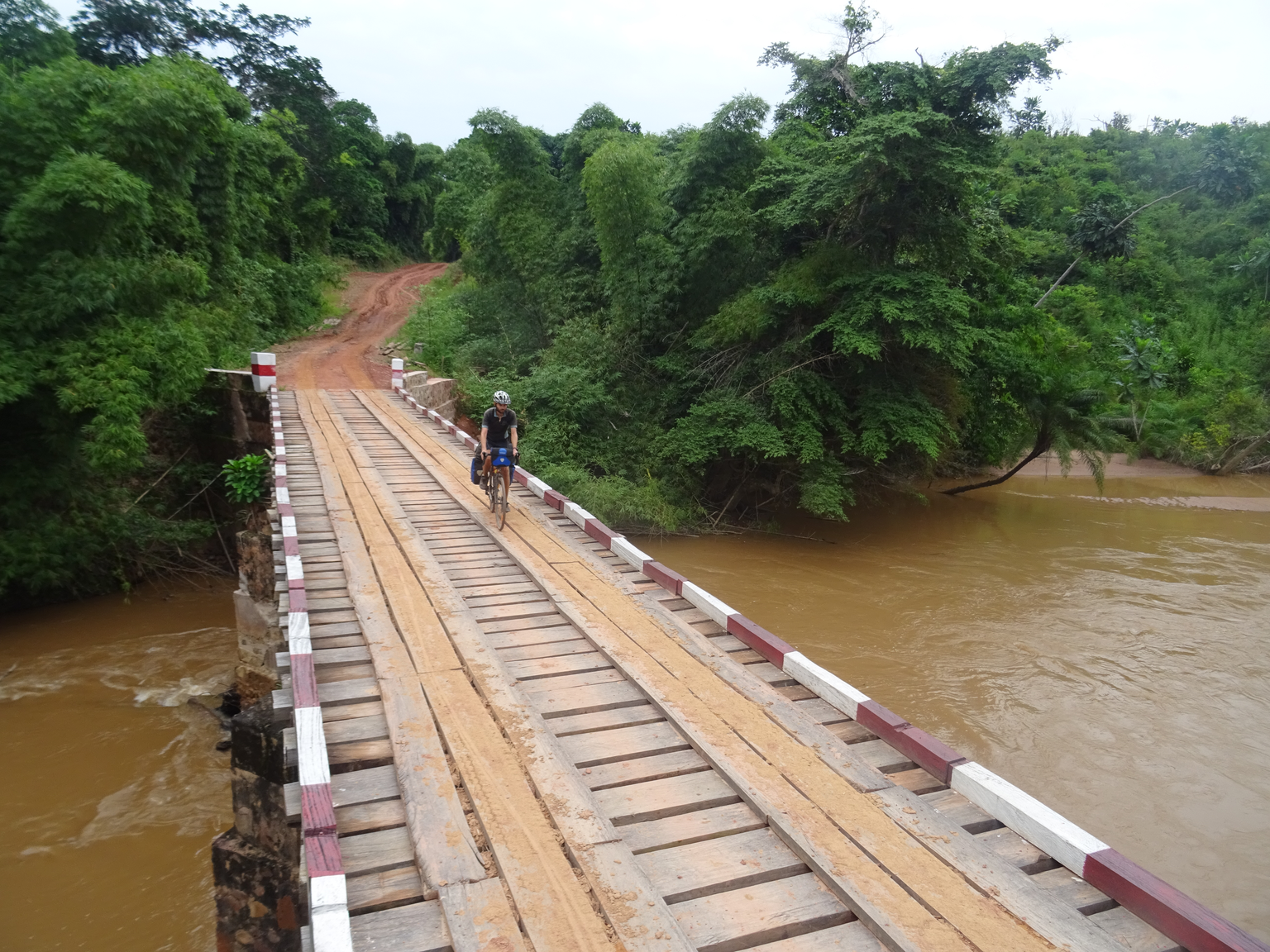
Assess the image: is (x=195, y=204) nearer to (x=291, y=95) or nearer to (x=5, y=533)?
(x=5, y=533)

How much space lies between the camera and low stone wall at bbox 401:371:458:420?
1736 cm

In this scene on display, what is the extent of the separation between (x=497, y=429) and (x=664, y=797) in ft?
17.5

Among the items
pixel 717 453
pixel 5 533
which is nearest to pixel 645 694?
pixel 717 453

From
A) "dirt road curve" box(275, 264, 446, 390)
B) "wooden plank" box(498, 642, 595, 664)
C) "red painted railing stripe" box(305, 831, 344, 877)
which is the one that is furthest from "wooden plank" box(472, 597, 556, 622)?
"dirt road curve" box(275, 264, 446, 390)

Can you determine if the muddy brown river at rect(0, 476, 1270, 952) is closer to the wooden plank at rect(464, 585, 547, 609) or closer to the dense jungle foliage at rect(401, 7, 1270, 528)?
the dense jungle foliage at rect(401, 7, 1270, 528)

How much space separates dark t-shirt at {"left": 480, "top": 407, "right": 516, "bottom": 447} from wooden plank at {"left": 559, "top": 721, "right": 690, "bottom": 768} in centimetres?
458

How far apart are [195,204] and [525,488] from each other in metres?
14.3

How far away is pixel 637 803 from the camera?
12.4 feet

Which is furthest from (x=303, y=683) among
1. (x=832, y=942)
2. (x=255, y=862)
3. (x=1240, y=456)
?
(x=1240, y=456)

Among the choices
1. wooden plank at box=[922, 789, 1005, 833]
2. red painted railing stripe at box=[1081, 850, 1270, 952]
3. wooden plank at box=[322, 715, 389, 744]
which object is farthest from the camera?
wooden plank at box=[322, 715, 389, 744]

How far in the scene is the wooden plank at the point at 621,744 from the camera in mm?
4164

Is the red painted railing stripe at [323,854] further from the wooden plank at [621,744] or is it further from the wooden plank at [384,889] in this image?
the wooden plank at [621,744]

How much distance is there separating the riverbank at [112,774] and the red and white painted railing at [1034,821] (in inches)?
239

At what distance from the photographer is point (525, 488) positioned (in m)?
10.1
